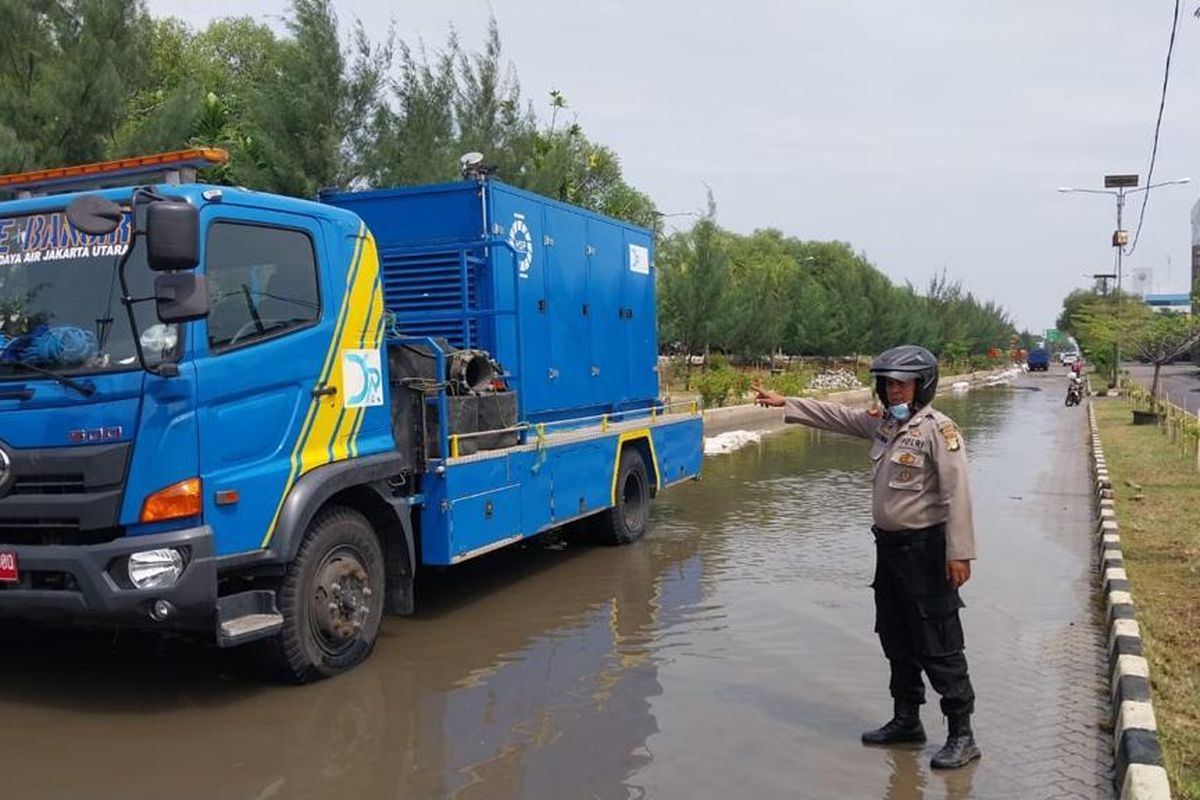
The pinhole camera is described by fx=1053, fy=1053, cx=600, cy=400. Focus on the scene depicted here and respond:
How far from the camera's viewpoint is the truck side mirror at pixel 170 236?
4609 millimetres

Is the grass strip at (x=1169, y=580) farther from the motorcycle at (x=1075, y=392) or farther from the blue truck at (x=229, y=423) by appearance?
the motorcycle at (x=1075, y=392)

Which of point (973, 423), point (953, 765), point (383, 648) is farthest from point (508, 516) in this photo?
point (973, 423)

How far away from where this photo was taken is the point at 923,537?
4492mm

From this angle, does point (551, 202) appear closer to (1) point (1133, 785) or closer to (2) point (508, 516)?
(2) point (508, 516)

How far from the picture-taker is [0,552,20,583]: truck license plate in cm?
485

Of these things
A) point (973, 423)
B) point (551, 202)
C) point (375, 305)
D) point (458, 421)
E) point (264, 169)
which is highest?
point (264, 169)

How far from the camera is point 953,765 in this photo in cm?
446

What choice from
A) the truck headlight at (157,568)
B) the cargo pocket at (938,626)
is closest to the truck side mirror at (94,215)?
the truck headlight at (157,568)

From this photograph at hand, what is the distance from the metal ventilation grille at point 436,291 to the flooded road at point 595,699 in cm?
204

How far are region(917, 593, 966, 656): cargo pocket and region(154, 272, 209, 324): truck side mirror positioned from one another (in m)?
3.43

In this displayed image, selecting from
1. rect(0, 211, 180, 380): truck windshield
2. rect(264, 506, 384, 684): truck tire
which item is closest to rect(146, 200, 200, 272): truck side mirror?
rect(0, 211, 180, 380): truck windshield

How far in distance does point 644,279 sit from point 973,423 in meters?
17.5

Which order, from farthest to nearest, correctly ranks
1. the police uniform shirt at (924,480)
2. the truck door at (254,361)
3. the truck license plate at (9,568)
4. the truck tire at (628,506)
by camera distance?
1. the truck tire at (628,506)
2. the truck door at (254,361)
3. the truck license plate at (9,568)
4. the police uniform shirt at (924,480)

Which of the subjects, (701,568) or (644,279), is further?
(644,279)
